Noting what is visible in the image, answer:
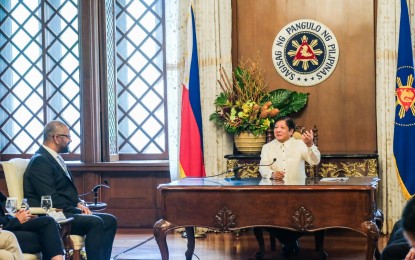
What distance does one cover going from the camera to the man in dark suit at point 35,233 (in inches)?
178

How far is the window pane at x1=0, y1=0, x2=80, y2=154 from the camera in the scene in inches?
322

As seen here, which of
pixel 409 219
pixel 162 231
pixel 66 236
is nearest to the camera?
pixel 409 219

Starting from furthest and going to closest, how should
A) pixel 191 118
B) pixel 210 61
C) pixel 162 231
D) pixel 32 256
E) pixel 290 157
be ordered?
1. pixel 210 61
2. pixel 191 118
3. pixel 290 157
4. pixel 162 231
5. pixel 32 256

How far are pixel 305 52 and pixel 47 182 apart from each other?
336 cm

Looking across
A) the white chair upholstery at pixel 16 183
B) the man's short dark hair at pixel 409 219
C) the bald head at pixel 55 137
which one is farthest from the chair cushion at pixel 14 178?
the man's short dark hair at pixel 409 219

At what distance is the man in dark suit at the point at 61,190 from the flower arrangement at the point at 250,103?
2.21 metres

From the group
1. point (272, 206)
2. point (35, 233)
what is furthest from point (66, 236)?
point (272, 206)

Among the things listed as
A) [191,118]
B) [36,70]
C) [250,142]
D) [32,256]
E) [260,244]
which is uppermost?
[36,70]

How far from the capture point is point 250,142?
7070 millimetres

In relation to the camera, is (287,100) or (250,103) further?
(287,100)

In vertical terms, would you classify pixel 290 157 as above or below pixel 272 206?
above

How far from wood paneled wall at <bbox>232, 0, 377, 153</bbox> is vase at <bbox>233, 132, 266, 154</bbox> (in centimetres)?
58

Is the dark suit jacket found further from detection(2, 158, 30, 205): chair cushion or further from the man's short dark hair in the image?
the man's short dark hair

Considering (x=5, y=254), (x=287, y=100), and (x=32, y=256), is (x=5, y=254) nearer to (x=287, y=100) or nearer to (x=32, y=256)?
(x=32, y=256)
